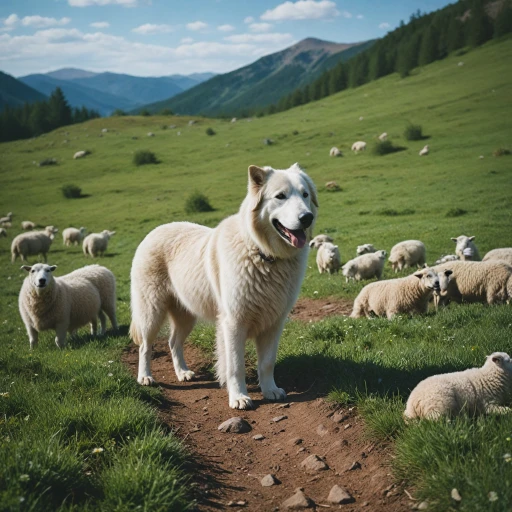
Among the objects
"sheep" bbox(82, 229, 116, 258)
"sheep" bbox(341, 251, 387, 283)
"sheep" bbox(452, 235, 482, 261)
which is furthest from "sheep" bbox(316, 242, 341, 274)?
"sheep" bbox(82, 229, 116, 258)

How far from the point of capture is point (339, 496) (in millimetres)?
3725

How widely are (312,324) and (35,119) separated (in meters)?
113

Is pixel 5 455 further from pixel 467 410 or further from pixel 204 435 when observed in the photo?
pixel 467 410

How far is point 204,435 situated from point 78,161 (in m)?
62.9

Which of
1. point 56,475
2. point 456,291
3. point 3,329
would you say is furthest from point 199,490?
point 3,329

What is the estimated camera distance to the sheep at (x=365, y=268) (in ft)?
47.0

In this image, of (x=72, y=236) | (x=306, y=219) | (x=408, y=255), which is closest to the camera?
(x=306, y=219)

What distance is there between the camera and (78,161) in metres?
62.0

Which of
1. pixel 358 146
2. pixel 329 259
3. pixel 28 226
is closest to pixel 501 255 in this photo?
pixel 329 259

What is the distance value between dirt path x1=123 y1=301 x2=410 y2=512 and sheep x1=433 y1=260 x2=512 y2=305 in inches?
218

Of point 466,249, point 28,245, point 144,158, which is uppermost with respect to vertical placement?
point 144,158

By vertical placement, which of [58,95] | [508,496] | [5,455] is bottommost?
[508,496]

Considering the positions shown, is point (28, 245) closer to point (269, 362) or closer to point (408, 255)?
point (408, 255)

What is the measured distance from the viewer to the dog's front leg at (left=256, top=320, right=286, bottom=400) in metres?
5.93
